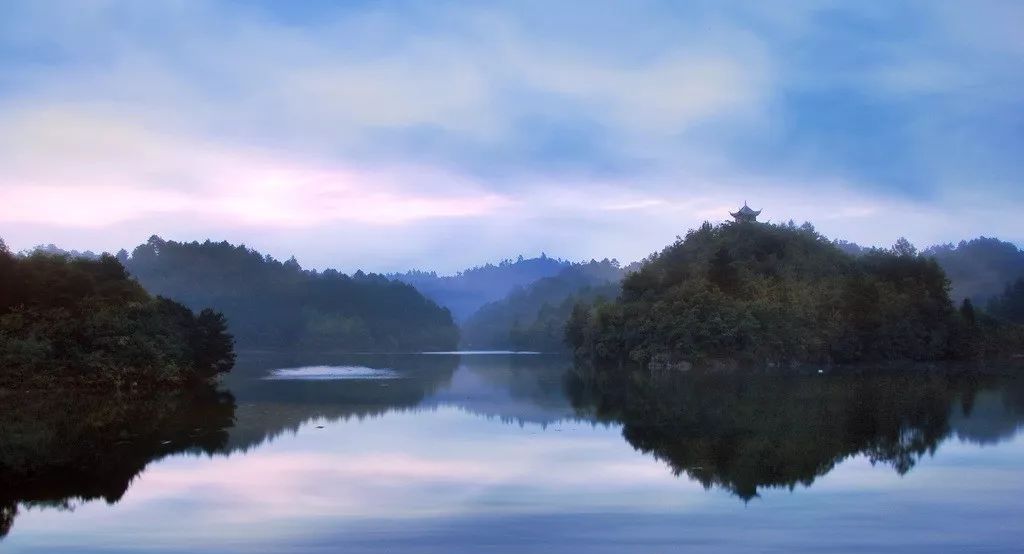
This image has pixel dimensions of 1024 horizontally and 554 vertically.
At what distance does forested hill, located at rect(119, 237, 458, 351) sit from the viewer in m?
114

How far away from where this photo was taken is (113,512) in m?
10.9

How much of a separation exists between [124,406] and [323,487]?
565 inches

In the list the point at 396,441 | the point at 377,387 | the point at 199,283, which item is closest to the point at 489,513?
the point at 396,441

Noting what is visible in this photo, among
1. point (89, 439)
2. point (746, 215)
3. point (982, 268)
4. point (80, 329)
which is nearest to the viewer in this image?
point (89, 439)

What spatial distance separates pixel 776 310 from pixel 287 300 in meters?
81.7

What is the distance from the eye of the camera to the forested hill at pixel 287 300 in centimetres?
11369

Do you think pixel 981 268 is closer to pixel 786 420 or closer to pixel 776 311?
pixel 776 311

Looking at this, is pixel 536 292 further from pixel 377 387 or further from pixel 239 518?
pixel 239 518

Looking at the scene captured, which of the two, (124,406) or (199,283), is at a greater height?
(199,283)

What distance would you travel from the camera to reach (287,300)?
121 m

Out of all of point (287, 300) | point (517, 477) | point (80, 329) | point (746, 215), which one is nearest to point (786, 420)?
point (517, 477)

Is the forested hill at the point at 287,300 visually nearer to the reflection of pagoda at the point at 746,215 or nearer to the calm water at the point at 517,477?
the reflection of pagoda at the point at 746,215

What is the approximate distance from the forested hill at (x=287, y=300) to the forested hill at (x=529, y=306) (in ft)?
40.3

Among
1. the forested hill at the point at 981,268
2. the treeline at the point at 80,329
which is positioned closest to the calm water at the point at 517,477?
the treeline at the point at 80,329
